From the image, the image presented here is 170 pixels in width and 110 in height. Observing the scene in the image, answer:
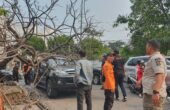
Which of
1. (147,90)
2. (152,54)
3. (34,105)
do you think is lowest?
(34,105)

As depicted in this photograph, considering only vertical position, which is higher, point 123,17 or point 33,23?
point 123,17

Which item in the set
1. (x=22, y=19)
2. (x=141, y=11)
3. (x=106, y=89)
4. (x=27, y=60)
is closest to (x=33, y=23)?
(x=22, y=19)

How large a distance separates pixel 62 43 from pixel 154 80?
5.58 metres

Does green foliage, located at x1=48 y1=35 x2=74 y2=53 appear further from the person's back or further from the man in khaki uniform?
the man in khaki uniform

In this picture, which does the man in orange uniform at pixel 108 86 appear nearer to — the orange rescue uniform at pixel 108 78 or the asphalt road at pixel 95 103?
the orange rescue uniform at pixel 108 78

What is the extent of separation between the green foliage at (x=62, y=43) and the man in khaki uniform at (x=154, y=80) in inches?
203

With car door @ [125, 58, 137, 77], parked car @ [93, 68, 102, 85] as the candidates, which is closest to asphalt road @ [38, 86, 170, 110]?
car door @ [125, 58, 137, 77]

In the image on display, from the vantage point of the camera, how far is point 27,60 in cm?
1138

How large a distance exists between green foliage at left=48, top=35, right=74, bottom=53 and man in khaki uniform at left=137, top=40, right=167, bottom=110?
16.9 feet

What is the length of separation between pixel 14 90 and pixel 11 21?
186 centimetres

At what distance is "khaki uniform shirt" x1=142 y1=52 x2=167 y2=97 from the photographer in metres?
7.02

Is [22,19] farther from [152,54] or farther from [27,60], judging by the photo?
[152,54]

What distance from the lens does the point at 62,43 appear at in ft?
40.4

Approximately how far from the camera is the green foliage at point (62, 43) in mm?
12188
